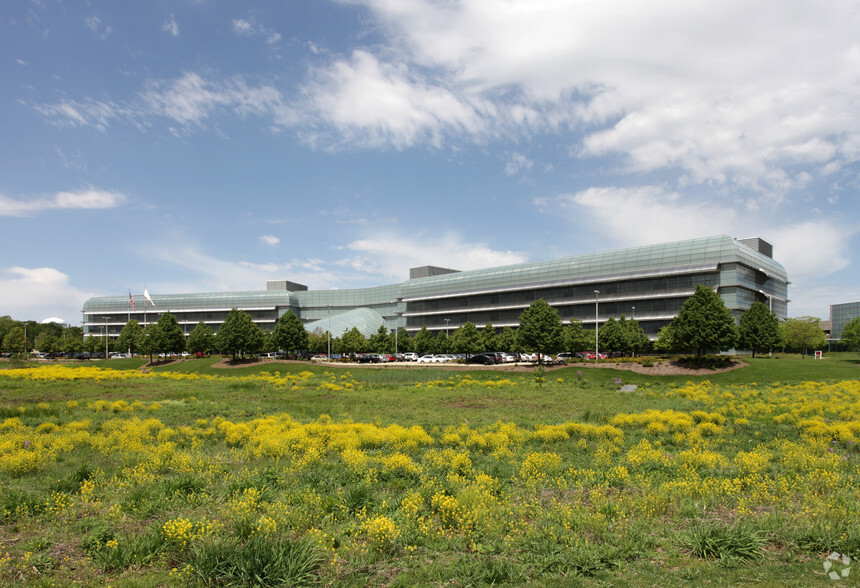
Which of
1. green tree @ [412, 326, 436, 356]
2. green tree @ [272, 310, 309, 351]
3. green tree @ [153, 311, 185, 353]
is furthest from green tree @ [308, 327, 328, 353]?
green tree @ [153, 311, 185, 353]

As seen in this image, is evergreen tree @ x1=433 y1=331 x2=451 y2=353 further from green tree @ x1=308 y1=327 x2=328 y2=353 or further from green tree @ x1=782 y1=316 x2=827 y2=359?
green tree @ x1=782 y1=316 x2=827 y2=359

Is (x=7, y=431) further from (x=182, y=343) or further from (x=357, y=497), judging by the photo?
(x=182, y=343)

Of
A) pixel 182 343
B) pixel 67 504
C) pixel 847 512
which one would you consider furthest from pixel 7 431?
pixel 182 343

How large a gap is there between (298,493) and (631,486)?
6222 millimetres

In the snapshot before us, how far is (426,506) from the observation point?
30.3 ft

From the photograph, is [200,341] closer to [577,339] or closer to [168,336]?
[168,336]

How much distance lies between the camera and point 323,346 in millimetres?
102812

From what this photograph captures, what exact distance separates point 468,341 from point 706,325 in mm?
38467

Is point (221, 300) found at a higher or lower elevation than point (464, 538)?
higher

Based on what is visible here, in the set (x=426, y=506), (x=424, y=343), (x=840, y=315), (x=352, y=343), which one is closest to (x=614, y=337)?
(x=424, y=343)

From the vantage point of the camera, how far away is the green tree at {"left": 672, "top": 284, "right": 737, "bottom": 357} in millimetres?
54156

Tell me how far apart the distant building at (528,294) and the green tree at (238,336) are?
2319 centimetres

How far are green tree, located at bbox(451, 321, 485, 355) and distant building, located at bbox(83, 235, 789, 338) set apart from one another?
18745 millimetres

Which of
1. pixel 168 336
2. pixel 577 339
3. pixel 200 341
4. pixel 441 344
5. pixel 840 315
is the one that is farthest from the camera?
pixel 840 315
